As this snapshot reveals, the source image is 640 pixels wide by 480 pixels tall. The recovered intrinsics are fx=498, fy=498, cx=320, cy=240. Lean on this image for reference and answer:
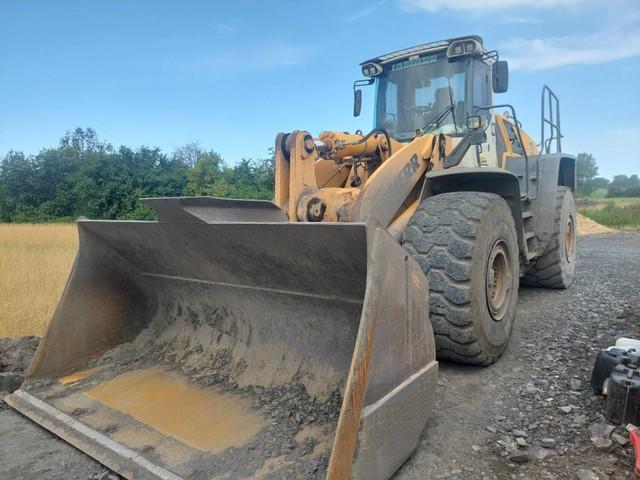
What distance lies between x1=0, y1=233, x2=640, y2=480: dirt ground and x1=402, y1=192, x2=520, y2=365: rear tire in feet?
0.89

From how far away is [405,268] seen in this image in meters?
2.36

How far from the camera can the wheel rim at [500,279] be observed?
3705mm

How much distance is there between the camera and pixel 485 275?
11.3ft

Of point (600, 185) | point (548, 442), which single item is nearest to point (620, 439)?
point (548, 442)

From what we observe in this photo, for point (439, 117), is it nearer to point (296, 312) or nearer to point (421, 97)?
point (421, 97)

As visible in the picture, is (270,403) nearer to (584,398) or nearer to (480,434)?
(480,434)

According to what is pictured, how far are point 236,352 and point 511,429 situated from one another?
1.76 meters

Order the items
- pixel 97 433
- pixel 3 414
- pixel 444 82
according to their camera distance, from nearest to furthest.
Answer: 1. pixel 97 433
2. pixel 3 414
3. pixel 444 82

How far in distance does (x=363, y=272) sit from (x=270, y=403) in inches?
38.7

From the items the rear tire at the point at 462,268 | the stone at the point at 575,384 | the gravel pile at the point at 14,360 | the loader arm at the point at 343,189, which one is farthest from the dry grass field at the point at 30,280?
the stone at the point at 575,384

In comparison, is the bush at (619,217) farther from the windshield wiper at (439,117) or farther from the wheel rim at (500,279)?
the wheel rim at (500,279)

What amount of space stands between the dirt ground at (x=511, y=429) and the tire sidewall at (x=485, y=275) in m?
0.24

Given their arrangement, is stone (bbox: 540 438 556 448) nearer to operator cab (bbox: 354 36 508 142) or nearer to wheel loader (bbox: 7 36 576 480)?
wheel loader (bbox: 7 36 576 480)

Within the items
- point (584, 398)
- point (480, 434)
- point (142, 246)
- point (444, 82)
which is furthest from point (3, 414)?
point (444, 82)
